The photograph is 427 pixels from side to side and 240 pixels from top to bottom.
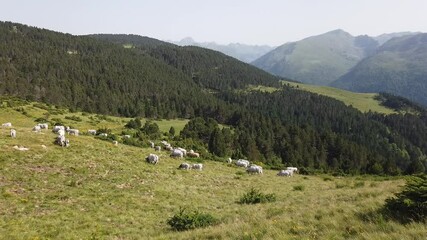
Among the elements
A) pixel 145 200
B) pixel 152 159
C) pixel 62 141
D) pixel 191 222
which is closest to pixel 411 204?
pixel 191 222

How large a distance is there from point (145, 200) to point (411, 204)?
59.2ft

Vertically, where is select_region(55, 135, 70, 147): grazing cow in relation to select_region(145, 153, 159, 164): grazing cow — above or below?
above

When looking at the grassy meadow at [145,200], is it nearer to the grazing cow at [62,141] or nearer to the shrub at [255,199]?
the shrub at [255,199]

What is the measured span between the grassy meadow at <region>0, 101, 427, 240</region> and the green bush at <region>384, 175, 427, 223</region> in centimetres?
76

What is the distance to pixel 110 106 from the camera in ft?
577

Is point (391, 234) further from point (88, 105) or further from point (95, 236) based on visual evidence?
point (88, 105)

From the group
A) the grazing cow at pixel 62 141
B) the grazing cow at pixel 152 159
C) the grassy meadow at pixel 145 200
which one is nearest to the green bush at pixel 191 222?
the grassy meadow at pixel 145 200

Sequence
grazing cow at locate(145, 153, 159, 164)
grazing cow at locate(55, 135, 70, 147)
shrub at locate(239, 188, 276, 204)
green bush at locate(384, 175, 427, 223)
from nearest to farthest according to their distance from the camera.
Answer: green bush at locate(384, 175, 427, 223) → shrub at locate(239, 188, 276, 204) → grazing cow at locate(55, 135, 70, 147) → grazing cow at locate(145, 153, 159, 164)

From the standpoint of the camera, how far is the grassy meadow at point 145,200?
14438 millimetres

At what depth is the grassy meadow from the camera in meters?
14.4

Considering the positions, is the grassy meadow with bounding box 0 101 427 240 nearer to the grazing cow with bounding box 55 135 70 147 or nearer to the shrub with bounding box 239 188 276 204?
the shrub with bounding box 239 188 276 204

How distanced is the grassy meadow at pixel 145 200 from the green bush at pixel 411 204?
2.50 ft

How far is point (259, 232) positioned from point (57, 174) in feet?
72.2

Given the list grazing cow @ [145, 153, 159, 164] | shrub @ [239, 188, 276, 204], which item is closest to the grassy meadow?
shrub @ [239, 188, 276, 204]
